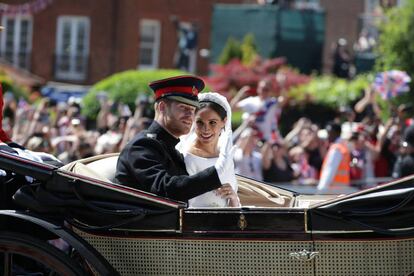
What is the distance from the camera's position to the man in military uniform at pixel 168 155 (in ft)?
18.2

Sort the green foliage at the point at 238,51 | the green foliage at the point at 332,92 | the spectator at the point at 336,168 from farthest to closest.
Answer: the green foliage at the point at 238,51 → the green foliage at the point at 332,92 → the spectator at the point at 336,168

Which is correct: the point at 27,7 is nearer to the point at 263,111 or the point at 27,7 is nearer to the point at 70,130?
the point at 70,130

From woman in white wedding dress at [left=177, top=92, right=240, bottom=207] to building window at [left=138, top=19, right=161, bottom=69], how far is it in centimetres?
2893

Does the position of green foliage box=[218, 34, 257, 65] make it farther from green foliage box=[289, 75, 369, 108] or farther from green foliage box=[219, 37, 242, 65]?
green foliage box=[289, 75, 369, 108]

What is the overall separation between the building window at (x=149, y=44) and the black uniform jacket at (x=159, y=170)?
29.1 metres

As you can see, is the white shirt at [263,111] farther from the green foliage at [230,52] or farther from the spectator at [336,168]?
the green foliage at [230,52]

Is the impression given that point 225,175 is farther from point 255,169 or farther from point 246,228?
point 255,169

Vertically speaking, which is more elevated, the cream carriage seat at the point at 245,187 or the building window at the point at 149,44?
the cream carriage seat at the point at 245,187

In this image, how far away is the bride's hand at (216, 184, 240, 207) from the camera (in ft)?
19.0

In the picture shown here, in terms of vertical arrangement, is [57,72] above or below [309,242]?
Answer: below

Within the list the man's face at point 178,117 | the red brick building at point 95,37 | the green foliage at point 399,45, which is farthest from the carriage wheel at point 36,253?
the red brick building at point 95,37

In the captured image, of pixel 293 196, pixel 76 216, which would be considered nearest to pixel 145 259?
pixel 76 216

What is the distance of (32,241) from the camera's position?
5.39 m

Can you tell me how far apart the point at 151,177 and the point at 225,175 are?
412 mm
